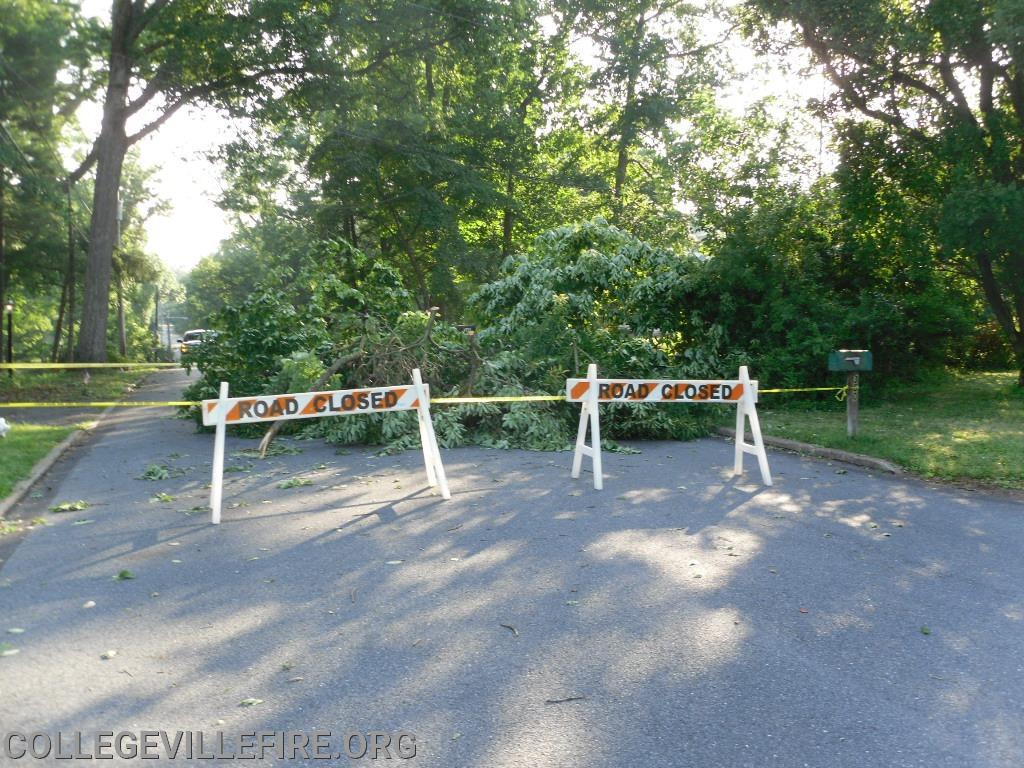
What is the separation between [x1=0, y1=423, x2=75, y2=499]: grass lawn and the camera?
33.1ft

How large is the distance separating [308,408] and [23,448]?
5.88 meters

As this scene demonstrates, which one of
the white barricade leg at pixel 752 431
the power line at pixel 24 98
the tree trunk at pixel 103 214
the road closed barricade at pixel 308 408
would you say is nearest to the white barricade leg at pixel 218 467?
the road closed barricade at pixel 308 408

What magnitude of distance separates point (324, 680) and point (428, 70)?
111ft

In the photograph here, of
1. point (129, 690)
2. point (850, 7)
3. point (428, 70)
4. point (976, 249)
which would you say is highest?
point (428, 70)

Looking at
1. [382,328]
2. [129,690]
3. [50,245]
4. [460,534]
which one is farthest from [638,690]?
[50,245]

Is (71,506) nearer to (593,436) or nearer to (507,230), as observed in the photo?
(593,436)

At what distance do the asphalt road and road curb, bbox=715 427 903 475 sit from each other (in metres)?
1.31

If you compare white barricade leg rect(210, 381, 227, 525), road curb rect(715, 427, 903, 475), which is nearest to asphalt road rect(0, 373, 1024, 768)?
white barricade leg rect(210, 381, 227, 525)

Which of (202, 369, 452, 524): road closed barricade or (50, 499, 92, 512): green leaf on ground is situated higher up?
(202, 369, 452, 524): road closed barricade

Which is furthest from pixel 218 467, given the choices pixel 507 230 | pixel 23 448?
pixel 507 230

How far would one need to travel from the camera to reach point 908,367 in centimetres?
1848

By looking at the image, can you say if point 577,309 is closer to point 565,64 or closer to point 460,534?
point 460,534

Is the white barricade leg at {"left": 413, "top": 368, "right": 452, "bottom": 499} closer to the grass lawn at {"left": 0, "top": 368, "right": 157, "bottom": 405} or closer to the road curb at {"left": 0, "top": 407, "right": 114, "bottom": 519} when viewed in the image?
the road curb at {"left": 0, "top": 407, "right": 114, "bottom": 519}

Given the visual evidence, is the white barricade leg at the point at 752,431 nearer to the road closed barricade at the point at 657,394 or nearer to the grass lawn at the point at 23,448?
the road closed barricade at the point at 657,394
